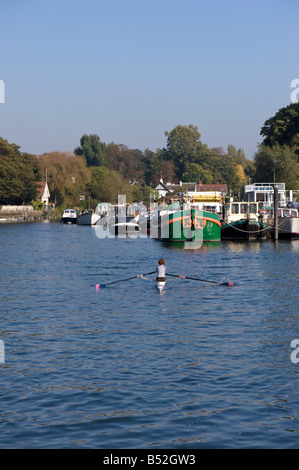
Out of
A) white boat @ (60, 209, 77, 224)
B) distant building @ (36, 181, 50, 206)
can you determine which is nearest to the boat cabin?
white boat @ (60, 209, 77, 224)

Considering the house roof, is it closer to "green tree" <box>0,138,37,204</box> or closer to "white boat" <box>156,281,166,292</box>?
"green tree" <box>0,138,37,204</box>

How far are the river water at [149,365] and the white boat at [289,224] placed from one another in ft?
99.3

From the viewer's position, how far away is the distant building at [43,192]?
6752 inches

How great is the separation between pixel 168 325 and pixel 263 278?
1577 centimetres

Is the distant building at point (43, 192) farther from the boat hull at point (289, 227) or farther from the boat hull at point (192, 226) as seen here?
the boat hull at point (289, 227)

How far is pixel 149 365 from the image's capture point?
61.8 ft

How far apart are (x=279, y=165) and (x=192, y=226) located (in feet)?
148

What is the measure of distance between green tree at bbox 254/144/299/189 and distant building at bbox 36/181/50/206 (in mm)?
73015

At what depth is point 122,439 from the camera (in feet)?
44.7

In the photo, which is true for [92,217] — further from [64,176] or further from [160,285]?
[160,285]

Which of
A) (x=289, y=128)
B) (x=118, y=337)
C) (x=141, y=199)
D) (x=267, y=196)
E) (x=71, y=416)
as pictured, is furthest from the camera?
(x=141, y=199)

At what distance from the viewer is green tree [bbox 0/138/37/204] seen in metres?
153

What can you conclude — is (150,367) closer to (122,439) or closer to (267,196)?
(122,439)
